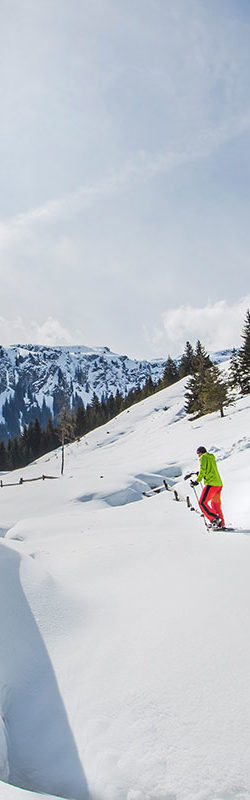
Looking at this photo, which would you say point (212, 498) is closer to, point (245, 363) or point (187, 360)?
point (245, 363)

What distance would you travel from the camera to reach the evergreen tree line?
3731 cm

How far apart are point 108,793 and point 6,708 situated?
1.10 m

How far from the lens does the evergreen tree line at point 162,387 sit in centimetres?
3731

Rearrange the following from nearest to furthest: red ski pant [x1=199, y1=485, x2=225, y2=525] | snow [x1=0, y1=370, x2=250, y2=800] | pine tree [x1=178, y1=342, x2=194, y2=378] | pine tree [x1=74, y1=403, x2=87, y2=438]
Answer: snow [x1=0, y1=370, x2=250, y2=800], red ski pant [x1=199, y1=485, x2=225, y2=525], pine tree [x1=178, y1=342, x2=194, y2=378], pine tree [x1=74, y1=403, x2=87, y2=438]

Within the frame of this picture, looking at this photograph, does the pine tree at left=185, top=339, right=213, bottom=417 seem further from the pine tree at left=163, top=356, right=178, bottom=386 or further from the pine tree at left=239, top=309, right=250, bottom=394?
the pine tree at left=163, top=356, right=178, bottom=386

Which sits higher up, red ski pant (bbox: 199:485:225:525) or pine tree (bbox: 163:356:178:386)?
pine tree (bbox: 163:356:178:386)

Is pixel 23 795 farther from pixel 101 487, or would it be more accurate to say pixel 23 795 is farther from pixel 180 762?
pixel 101 487

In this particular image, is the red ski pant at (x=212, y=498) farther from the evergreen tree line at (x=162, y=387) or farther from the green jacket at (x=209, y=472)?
the evergreen tree line at (x=162, y=387)

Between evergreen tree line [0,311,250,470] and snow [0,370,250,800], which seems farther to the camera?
evergreen tree line [0,311,250,470]

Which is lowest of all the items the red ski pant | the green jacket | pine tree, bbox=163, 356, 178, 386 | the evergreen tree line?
the red ski pant

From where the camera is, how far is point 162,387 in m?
77.5

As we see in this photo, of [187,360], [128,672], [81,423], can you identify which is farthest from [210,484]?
[81,423]

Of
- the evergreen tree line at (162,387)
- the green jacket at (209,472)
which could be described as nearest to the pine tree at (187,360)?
the evergreen tree line at (162,387)

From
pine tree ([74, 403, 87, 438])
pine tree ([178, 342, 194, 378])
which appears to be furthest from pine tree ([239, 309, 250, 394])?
pine tree ([74, 403, 87, 438])
